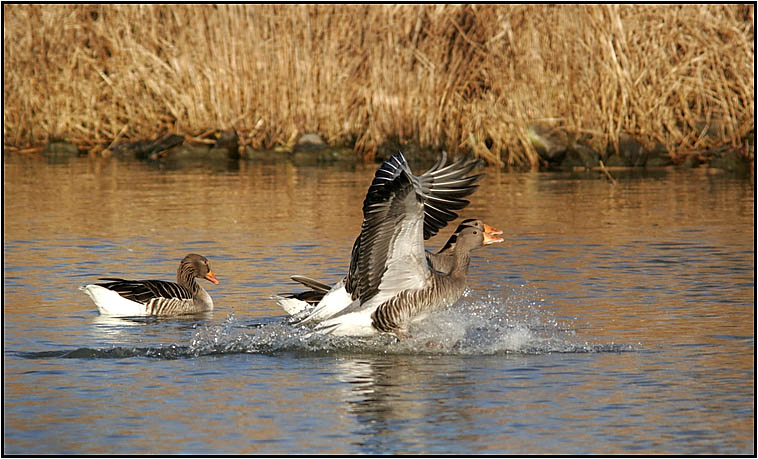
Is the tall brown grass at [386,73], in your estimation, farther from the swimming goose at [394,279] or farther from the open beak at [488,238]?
the swimming goose at [394,279]

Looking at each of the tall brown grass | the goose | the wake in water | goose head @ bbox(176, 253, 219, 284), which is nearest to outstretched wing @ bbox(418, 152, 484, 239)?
the wake in water

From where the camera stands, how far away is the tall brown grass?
20812 mm

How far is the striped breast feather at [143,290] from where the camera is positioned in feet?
33.3

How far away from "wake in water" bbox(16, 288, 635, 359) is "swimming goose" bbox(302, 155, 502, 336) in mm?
122

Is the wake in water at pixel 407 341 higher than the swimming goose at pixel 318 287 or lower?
lower

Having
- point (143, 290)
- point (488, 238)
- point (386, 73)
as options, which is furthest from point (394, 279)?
point (386, 73)

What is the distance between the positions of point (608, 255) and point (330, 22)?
464 inches

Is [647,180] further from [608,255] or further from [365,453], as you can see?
[365,453]

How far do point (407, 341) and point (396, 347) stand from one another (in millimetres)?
88

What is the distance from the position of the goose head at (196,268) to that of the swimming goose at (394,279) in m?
2.13

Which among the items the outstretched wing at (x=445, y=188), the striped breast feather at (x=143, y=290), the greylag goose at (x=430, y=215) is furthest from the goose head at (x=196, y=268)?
the outstretched wing at (x=445, y=188)

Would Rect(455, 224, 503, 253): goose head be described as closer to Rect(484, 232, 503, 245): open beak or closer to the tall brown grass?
Rect(484, 232, 503, 245): open beak

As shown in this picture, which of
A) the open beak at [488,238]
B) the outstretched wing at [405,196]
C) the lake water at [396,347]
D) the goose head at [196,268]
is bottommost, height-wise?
the lake water at [396,347]

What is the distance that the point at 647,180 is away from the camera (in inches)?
792
